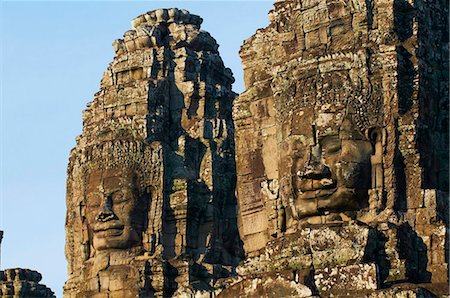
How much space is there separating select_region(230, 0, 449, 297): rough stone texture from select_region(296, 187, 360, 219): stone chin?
2 cm

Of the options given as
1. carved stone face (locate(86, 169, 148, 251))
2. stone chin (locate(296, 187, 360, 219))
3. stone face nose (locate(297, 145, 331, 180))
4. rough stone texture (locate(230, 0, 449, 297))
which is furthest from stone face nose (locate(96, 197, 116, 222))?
stone face nose (locate(297, 145, 331, 180))

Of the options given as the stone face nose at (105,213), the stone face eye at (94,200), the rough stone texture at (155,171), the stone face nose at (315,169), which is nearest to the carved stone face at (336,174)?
the stone face nose at (315,169)

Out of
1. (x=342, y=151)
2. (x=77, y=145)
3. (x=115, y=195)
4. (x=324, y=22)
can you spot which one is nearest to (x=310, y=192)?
(x=342, y=151)

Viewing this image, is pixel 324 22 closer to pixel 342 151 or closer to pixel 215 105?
pixel 342 151

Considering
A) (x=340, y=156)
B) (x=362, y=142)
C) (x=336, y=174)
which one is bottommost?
(x=336, y=174)

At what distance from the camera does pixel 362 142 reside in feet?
118

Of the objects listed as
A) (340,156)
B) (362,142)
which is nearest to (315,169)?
(340,156)

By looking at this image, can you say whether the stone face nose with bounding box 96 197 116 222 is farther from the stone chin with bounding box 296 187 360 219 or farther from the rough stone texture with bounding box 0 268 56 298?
the stone chin with bounding box 296 187 360 219

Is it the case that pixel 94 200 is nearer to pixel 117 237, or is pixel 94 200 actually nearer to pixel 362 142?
pixel 117 237

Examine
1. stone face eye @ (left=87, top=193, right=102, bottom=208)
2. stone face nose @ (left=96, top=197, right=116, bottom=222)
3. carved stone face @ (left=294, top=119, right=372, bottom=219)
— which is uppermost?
stone face eye @ (left=87, top=193, right=102, bottom=208)

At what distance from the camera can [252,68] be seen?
130 feet

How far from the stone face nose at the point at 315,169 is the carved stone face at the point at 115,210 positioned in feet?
40.0

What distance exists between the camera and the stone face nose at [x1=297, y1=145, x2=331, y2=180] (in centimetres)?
3547

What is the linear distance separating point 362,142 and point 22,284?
1836 centimetres
